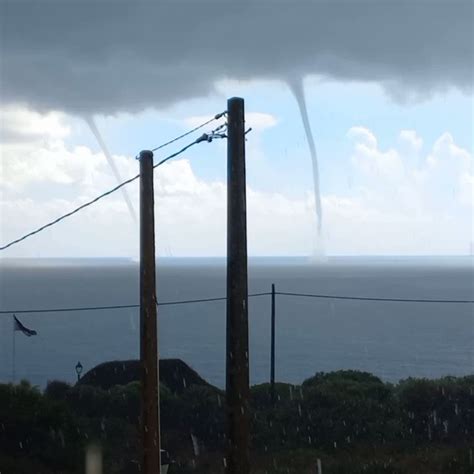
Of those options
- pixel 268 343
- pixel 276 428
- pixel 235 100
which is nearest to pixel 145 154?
pixel 235 100

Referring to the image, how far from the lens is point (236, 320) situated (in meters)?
10.7

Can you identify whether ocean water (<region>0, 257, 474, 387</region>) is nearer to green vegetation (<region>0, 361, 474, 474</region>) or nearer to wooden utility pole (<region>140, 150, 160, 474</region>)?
green vegetation (<region>0, 361, 474, 474</region>)

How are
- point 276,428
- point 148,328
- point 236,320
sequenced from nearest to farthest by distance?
1. point 236,320
2. point 148,328
3. point 276,428

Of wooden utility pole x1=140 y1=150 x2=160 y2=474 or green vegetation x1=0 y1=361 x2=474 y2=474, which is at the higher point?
wooden utility pole x1=140 y1=150 x2=160 y2=474

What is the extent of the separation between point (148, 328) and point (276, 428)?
15667 mm

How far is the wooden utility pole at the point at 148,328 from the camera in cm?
1185

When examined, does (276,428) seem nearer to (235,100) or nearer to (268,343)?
(235,100)

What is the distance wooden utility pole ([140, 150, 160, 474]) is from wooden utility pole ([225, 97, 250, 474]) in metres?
1.61

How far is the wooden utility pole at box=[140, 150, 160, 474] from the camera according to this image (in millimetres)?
11852

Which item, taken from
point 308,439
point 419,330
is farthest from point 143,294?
point 419,330

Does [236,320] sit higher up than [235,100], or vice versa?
[235,100]

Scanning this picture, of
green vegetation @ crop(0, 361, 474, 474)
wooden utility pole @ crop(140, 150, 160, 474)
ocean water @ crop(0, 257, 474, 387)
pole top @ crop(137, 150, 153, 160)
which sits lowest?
ocean water @ crop(0, 257, 474, 387)

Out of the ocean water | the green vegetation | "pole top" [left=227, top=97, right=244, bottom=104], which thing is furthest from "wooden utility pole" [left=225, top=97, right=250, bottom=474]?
the ocean water

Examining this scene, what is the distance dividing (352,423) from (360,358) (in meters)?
89.4
